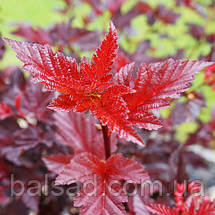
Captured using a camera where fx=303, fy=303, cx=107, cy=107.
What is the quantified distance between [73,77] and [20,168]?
471mm

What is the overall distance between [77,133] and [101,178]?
0.59 feet

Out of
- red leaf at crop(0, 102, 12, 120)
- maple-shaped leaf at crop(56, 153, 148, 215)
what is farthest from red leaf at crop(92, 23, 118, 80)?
red leaf at crop(0, 102, 12, 120)

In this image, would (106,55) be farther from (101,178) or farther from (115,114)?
(101,178)

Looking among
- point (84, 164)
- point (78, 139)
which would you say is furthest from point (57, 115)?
point (84, 164)

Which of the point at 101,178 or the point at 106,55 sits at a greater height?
the point at 106,55

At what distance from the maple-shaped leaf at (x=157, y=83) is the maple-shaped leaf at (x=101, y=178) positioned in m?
0.11

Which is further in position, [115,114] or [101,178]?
[101,178]

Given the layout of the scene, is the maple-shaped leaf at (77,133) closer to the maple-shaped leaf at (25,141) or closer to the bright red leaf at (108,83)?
the maple-shaped leaf at (25,141)

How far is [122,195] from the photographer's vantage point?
0.53 m

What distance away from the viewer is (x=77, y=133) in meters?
0.71

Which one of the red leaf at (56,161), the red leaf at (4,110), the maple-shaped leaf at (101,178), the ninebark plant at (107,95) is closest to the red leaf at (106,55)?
the ninebark plant at (107,95)

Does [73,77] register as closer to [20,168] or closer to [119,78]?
[119,78]

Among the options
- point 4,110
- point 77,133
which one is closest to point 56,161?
point 77,133

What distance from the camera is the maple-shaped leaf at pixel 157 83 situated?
0.49 meters
